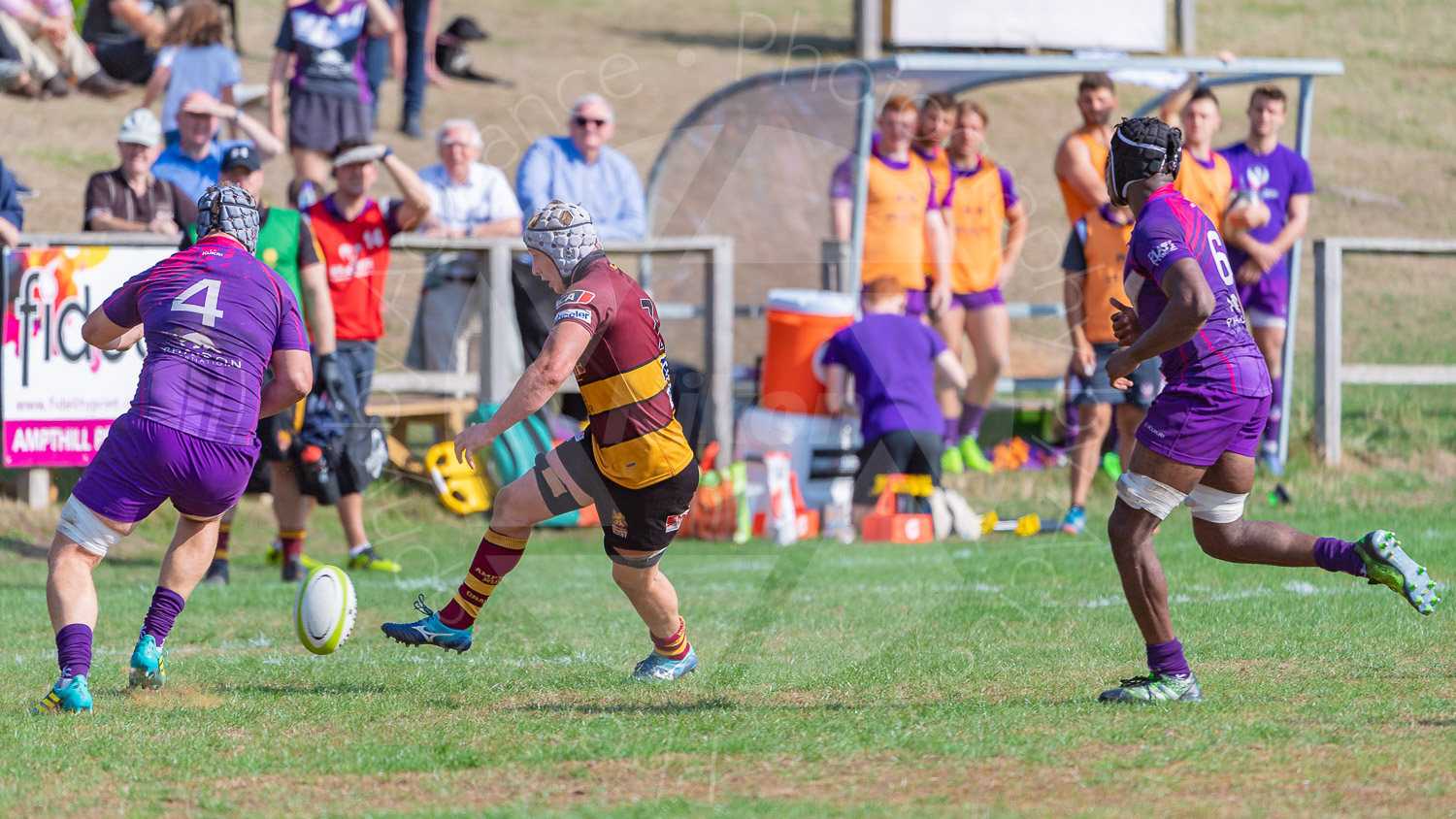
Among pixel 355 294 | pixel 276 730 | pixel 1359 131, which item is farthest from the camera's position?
pixel 1359 131

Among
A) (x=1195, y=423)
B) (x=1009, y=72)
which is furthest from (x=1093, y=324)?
(x=1195, y=423)

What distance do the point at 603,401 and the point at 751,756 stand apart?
1621 millimetres

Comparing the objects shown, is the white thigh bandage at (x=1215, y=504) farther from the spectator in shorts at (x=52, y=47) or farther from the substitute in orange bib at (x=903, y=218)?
the spectator in shorts at (x=52, y=47)

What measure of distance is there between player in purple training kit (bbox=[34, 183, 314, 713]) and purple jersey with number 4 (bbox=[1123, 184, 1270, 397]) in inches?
127

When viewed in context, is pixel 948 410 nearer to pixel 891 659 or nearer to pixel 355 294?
pixel 355 294

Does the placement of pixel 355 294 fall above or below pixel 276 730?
above

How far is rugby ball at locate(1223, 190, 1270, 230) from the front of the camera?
10.8 m

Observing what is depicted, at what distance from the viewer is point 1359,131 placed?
27594mm

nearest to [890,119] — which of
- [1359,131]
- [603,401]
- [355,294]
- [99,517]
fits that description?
[355,294]

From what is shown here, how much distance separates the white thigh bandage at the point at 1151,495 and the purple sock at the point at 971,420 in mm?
6529

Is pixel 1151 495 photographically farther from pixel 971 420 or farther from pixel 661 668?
pixel 971 420

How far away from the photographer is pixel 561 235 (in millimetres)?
5836

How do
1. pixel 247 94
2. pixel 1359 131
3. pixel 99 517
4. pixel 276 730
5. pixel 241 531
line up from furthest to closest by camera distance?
pixel 1359 131 → pixel 247 94 → pixel 241 531 → pixel 99 517 → pixel 276 730

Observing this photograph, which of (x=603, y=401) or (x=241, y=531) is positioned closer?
(x=603, y=401)
